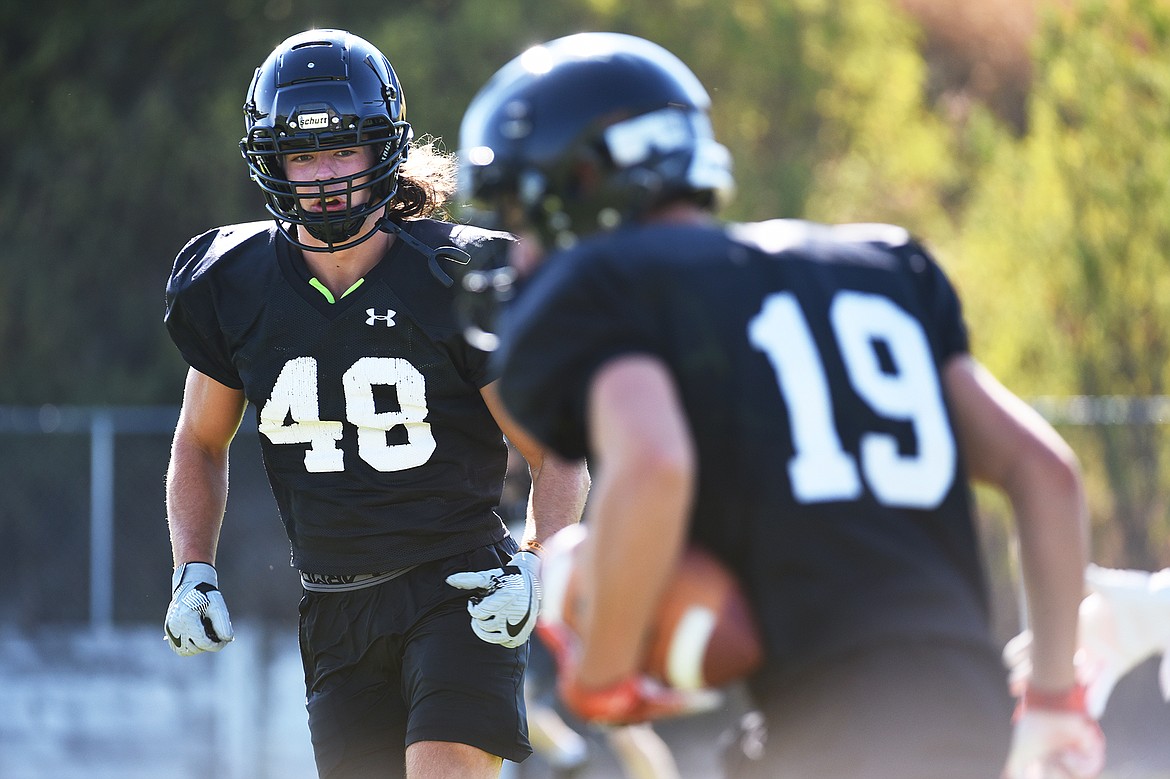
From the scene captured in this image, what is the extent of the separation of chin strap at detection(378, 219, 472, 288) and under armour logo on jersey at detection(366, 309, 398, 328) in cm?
13

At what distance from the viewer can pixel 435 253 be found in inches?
134

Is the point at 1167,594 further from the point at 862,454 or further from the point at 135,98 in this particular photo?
the point at 135,98

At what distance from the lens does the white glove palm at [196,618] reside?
332 centimetres

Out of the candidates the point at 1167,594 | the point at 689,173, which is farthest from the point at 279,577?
the point at 689,173

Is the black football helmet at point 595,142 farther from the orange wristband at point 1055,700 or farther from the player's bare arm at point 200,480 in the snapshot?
the player's bare arm at point 200,480

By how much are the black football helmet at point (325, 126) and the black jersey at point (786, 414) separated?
157cm

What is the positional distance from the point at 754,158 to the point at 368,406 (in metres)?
7.74

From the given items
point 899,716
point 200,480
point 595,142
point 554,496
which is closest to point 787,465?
point 899,716

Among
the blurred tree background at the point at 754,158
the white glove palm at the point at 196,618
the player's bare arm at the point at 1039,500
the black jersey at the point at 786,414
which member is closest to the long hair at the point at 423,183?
the white glove palm at the point at 196,618

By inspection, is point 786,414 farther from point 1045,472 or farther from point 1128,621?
point 1128,621

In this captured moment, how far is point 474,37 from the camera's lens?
10.1 meters

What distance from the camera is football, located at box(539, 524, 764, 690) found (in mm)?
1777

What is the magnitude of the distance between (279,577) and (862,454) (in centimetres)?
830

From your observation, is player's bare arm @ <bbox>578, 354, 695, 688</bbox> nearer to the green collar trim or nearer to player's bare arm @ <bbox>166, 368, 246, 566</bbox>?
the green collar trim
